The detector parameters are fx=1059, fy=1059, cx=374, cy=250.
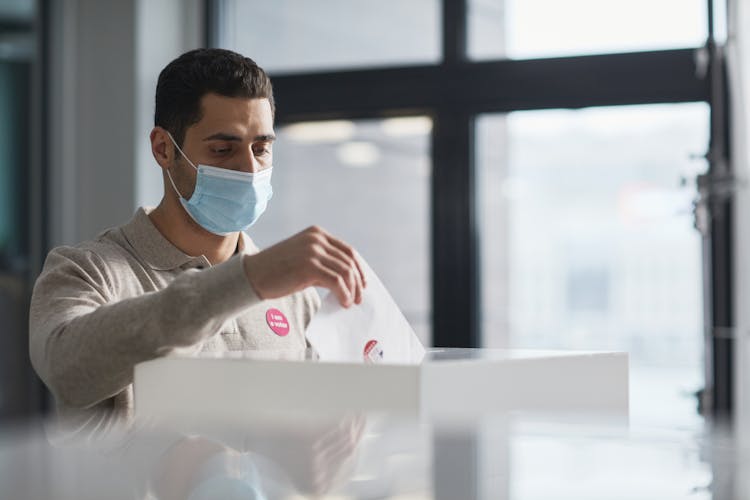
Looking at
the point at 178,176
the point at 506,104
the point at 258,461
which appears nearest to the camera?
the point at 258,461

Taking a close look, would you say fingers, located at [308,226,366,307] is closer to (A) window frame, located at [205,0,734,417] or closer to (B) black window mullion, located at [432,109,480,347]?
(A) window frame, located at [205,0,734,417]

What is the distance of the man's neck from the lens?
58.4 inches

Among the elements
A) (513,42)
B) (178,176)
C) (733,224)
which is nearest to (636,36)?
(513,42)

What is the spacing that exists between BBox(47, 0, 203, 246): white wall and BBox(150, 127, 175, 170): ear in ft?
7.28

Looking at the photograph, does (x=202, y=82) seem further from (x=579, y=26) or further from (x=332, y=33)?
(x=332, y=33)

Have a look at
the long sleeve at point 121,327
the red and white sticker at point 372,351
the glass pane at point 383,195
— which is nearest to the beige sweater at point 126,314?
the long sleeve at point 121,327

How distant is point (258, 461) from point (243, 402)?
0.40 meters

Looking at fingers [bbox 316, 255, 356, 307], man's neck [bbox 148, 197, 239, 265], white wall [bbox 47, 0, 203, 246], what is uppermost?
white wall [bbox 47, 0, 203, 246]

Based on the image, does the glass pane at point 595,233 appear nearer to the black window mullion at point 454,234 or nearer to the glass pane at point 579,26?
the black window mullion at point 454,234

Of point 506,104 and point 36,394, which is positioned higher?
point 506,104

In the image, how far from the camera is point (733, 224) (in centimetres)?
325

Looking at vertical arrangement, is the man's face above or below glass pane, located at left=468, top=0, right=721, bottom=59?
below

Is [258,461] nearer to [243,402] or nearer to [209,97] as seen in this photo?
[243,402]

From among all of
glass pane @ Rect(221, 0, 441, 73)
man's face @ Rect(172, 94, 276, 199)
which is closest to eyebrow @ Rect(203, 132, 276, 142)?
man's face @ Rect(172, 94, 276, 199)
